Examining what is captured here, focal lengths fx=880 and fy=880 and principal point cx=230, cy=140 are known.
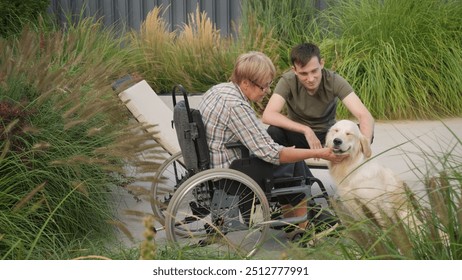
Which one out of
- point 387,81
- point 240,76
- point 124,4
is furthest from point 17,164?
point 124,4

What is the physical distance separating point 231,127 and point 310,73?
91 cm

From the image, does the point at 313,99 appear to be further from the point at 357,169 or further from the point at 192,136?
the point at 192,136

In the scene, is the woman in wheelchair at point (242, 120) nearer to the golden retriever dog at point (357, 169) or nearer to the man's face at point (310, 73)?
the golden retriever dog at point (357, 169)

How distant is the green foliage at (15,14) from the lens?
10.1 meters

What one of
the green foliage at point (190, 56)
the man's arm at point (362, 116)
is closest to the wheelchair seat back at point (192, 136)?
the man's arm at point (362, 116)

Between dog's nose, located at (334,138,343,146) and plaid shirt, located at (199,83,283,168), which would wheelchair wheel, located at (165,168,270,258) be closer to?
plaid shirt, located at (199,83,283,168)

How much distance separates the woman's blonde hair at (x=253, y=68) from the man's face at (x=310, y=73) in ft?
2.27

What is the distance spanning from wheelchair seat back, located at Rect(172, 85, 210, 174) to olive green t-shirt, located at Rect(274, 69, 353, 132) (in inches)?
42.9

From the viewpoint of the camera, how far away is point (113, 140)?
505 centimetres

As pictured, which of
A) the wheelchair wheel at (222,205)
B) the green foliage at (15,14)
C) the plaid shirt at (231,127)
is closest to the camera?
the wheelchair wheel at (222,205)

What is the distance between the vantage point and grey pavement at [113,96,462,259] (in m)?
3.27

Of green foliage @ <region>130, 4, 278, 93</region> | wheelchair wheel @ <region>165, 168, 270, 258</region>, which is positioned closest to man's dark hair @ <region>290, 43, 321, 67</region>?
wheelchair wheel @ <region>165, 168, 270, 258</region>

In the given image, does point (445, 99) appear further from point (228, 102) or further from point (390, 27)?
point (228, 102)

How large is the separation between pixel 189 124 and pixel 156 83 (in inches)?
217
